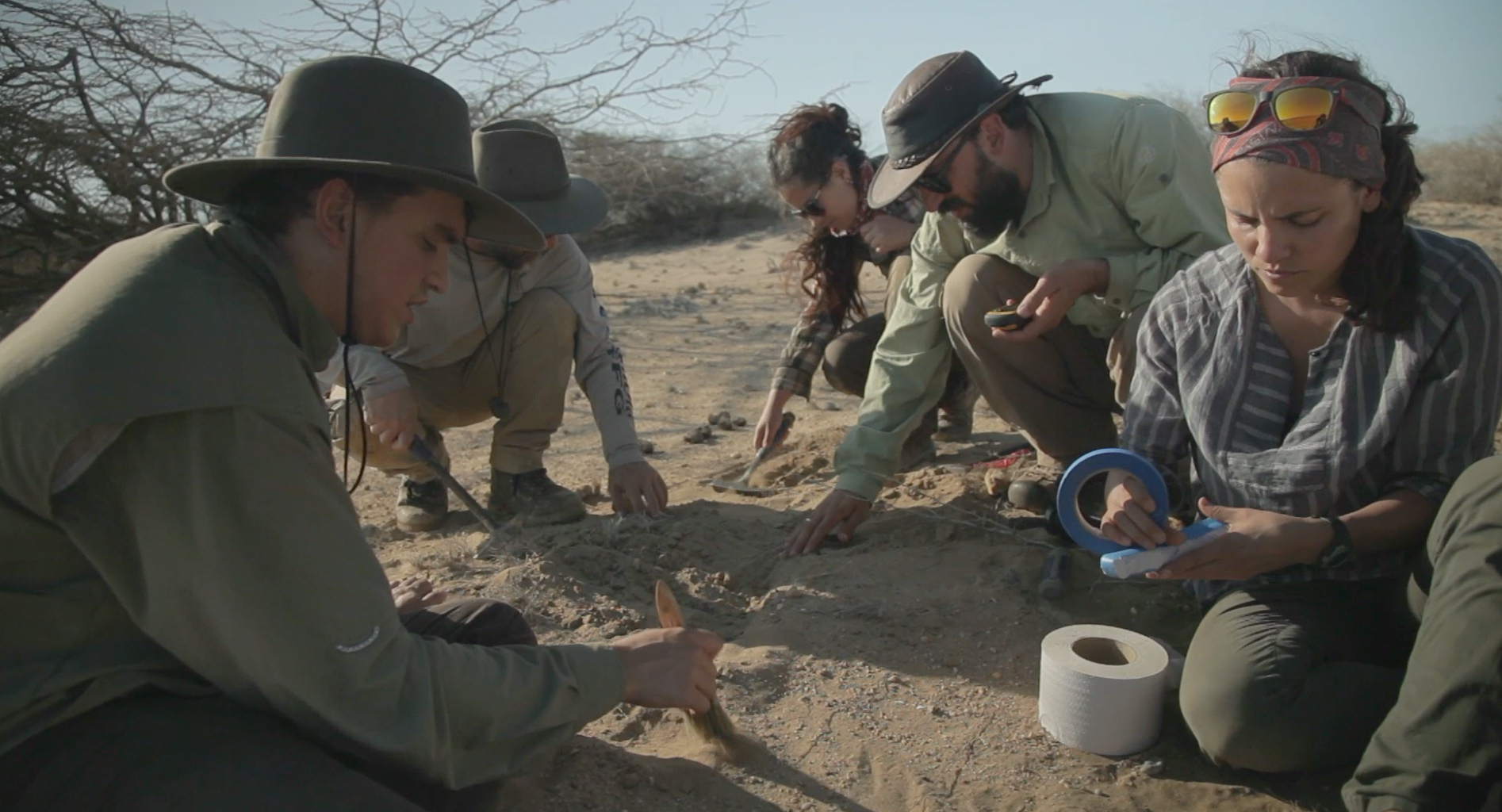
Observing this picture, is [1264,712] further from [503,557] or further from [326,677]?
[503,557]

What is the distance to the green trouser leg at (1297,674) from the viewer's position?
2154 millimetres

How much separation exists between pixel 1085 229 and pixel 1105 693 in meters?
1.52

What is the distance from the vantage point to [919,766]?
240 centimetres

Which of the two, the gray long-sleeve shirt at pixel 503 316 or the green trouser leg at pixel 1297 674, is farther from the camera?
the gray long-sleeve shirt at pixel 503 316

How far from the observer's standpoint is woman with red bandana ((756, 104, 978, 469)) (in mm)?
4168

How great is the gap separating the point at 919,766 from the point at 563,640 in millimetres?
994

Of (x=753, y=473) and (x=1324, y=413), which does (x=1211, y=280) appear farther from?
(x=753, y=473)

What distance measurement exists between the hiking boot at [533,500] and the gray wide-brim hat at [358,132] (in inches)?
→ 84.7

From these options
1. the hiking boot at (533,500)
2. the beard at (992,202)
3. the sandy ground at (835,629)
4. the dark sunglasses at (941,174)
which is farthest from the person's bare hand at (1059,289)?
the hiking boot at (533,500)

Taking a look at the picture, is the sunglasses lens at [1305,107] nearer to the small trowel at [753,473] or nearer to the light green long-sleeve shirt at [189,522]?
the light green long-sleeve shirt at [189,522]

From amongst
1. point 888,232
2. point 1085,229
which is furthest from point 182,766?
point 888,232

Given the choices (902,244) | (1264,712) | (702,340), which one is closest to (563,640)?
(1264,712)

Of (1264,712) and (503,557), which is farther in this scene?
(503,557)

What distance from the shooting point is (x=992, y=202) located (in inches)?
133
